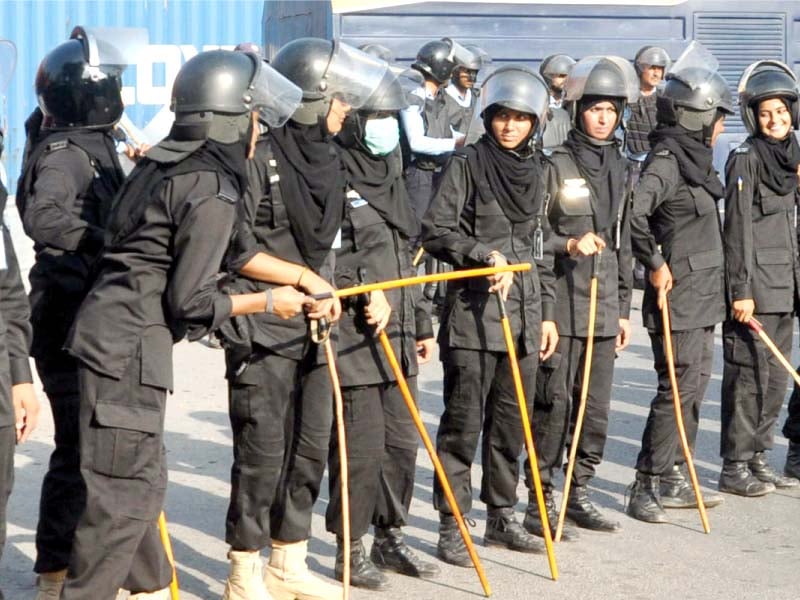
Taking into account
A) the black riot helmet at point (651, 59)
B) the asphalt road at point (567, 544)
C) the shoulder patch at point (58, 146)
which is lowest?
the asphalt road at point (567, 544)

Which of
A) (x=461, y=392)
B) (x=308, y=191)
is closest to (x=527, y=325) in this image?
(x=461, y=392)

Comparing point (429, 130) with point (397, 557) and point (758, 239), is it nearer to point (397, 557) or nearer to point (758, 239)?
point (758, 239)

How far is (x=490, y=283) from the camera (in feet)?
20.4

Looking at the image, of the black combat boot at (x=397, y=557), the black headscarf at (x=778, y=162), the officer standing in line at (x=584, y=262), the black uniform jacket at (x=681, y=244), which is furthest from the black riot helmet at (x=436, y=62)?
the black combat boot at (x=397, y=557)

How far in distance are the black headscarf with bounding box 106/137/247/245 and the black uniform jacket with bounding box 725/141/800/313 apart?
353 centimetres

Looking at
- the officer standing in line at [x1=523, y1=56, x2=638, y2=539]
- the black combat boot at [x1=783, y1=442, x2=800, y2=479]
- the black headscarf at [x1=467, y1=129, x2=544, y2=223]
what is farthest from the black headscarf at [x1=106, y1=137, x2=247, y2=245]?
the black combat boot at [x1=783, y1=442, x2=800, y2=479]

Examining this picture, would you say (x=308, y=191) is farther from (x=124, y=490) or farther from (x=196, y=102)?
(x=124, y=490)

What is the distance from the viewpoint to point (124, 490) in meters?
4.56

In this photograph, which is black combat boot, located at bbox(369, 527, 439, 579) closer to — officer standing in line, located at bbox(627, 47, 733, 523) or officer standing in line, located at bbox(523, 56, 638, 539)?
officer standing in line, located at bbox(523, 56, 638, 539)

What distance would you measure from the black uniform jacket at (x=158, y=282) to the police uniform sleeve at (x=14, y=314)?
0.33 meters

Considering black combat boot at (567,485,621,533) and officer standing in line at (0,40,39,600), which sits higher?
officer standing in line at (0,40,39,600)

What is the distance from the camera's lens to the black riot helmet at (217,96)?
4688 mm

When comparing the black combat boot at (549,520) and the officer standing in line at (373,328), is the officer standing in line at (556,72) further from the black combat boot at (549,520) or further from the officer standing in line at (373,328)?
the officer standing in line at (373,328)

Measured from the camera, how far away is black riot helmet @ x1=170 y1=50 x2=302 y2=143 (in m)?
4.69
